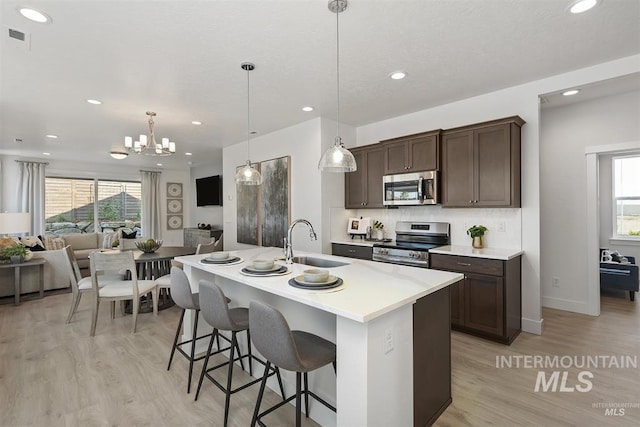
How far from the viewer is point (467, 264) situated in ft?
10.5

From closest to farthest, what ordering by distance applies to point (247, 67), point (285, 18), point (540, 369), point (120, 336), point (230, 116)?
point (285, 18)
point (540, 369)
point (247, 67)
point (120, 336)
point (230, 116)

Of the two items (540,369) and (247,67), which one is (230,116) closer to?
(247,67)

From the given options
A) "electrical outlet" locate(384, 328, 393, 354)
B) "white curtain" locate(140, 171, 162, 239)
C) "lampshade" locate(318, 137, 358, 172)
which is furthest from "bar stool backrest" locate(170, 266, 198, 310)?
"white curtain" locate(140, 171, 162, 239)

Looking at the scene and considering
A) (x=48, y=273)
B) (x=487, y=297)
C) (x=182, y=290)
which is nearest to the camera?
(x=182, y=290)

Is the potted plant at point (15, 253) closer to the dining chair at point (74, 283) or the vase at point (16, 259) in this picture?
the vase at point (16, 259)

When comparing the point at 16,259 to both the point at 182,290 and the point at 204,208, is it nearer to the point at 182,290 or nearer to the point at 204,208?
the point at 182,290

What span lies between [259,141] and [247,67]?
8.78ft

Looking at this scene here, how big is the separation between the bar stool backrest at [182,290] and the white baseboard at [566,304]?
171 inches

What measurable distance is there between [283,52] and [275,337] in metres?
2.24

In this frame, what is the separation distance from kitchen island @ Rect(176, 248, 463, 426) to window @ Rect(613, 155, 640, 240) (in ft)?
17.7

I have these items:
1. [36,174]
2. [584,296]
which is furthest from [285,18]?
[36,174]

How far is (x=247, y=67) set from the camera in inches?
111

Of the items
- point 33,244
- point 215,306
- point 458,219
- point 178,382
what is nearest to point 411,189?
point 458,219

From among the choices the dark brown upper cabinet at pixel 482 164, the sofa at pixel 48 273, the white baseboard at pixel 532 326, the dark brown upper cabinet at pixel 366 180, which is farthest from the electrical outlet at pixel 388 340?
the sofa at pixel 48 273
